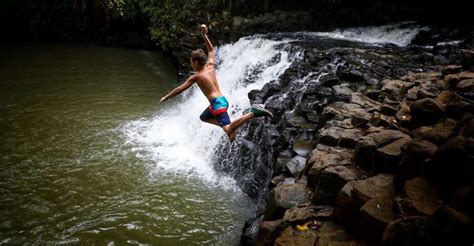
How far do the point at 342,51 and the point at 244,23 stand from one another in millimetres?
5708

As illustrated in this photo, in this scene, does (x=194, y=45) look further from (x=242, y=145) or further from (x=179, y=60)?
(x=242, y=145)

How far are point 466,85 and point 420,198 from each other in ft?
9.28

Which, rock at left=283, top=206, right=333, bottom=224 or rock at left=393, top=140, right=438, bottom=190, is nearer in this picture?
rock at left=393, top=140, right=438, bottom=190

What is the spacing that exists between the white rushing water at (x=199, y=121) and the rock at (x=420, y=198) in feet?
13.6

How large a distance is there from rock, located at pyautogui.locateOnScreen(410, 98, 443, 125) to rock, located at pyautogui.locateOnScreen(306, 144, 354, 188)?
3.06ft

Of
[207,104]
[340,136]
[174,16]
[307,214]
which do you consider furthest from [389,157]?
[174,16]

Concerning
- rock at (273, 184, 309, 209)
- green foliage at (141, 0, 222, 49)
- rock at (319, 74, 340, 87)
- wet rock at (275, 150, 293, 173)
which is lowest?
wet rock at (275, 150, 293, 173)

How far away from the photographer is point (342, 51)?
29.8 ft

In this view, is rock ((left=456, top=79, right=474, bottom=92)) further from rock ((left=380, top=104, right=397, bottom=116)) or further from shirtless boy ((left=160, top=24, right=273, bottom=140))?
shirtless boy ((left=160, top=24, right=273, bottom=140))

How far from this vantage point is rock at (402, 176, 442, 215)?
267 centimetres

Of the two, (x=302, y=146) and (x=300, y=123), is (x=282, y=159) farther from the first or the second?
(x=300, y=123)

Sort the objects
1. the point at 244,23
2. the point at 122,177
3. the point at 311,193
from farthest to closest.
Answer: the point at 244,23 < the point at 122,177 < the point at 311,193

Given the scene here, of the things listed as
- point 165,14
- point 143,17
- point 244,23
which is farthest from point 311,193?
point 143,17

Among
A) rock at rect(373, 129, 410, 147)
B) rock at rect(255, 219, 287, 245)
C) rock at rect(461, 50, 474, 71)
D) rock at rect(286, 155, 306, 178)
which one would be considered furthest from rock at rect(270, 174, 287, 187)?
rock at rect(461, 50, 474, 71)
